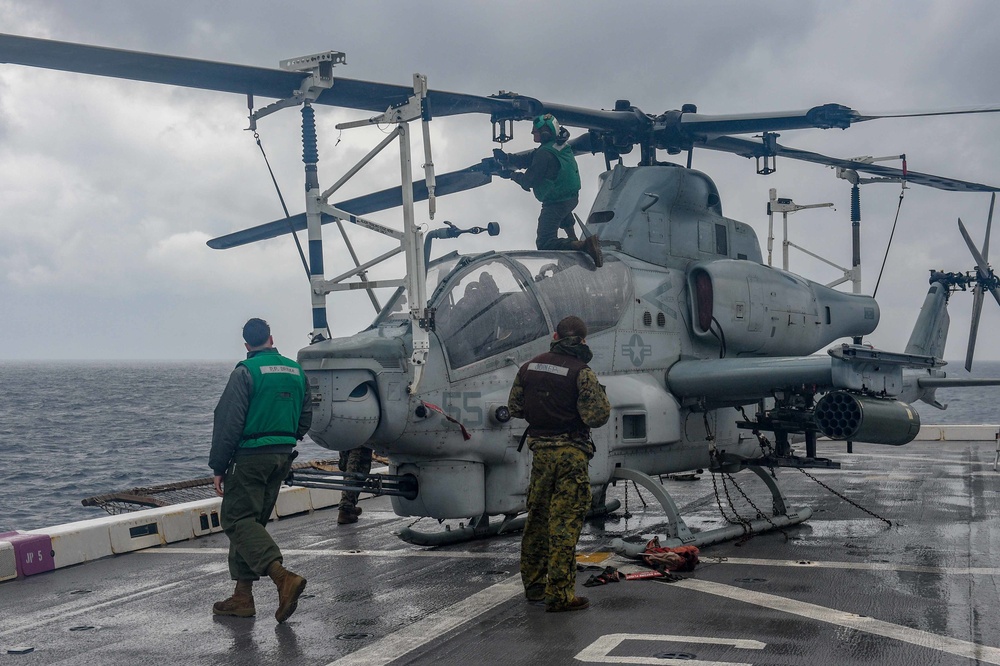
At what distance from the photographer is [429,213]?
7.73 meters

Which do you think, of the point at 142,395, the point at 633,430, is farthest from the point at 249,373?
the point at 142,395

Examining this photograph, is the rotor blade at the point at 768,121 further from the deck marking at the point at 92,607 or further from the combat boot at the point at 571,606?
the deck marking at the point at 92,607

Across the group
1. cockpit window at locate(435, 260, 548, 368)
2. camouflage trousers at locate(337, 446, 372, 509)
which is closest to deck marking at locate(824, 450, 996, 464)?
camouflage trousers at locate(337, 446, 372, 509)

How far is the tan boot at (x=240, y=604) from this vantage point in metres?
6.73

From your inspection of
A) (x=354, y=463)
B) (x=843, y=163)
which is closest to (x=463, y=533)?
(x=354, y=463)

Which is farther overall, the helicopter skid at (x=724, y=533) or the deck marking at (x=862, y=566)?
the helicopter skid at (x=724, y=533)

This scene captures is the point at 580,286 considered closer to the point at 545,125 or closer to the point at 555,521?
the point at 545,125

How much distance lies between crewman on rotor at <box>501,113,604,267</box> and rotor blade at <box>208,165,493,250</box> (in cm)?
82

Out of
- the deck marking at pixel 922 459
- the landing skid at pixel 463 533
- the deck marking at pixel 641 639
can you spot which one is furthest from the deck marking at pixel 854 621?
the deck marking at pixel 922 459

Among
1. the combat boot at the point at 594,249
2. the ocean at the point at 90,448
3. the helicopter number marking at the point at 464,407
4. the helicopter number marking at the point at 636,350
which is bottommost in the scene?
the ocean at the point at 90,448

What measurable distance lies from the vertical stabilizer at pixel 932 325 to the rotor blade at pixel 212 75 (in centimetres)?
869

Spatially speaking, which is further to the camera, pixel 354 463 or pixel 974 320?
pixel 974 320

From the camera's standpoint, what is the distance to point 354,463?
10359mm

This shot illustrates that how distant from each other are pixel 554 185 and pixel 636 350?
6.00 ft
